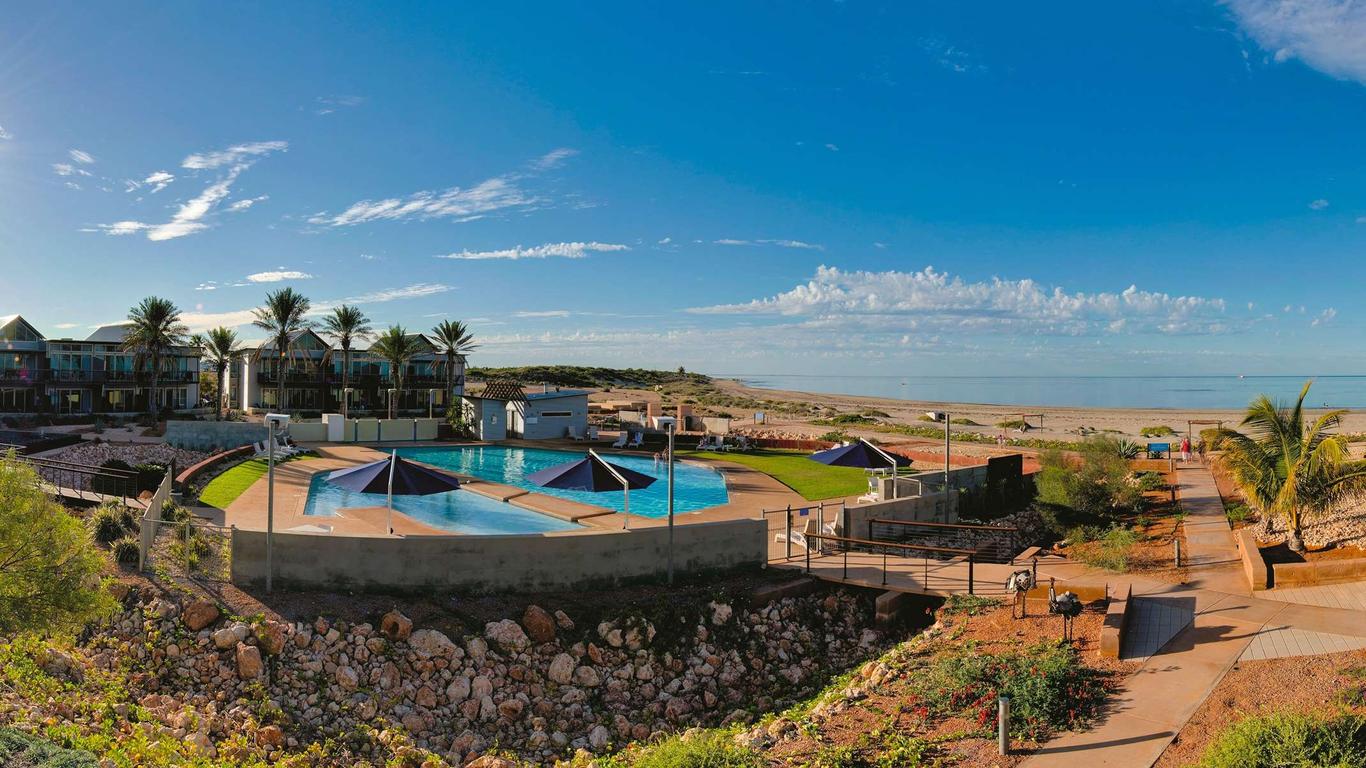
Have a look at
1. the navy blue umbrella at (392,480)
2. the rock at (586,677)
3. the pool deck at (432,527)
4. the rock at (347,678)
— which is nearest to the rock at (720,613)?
the rock at (586,677)

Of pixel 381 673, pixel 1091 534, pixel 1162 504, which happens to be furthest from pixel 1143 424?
pixel 381 673

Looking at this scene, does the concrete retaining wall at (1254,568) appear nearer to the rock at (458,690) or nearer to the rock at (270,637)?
the rock at (458,690)

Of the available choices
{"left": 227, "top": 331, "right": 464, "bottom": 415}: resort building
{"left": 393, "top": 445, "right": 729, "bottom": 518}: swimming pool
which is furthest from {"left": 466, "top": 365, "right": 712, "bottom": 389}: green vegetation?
{"left": 393, "top": 445, "right": 729, "bottom": 518}: swimming pool

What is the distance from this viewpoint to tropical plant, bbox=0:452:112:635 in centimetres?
1008

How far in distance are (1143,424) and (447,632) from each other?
74765 mm

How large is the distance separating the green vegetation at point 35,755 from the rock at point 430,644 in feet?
16.1

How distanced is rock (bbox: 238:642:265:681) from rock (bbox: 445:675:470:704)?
111 inches

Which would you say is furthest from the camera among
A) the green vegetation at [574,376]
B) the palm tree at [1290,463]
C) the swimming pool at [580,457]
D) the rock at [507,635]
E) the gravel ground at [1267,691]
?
the green vegetation at [574,376]

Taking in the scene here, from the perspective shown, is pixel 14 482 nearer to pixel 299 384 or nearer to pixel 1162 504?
pixel 1162 504

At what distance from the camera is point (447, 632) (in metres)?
13.4

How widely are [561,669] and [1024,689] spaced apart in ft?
23.4

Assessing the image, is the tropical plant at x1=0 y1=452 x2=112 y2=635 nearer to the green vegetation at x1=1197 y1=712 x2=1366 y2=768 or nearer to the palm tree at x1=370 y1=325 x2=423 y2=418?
the green vegetation at x1=1197 y1=712 x2=1366 y2=768

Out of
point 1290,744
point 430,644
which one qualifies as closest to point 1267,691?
point 1290,744

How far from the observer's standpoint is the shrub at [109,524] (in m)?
15.8
